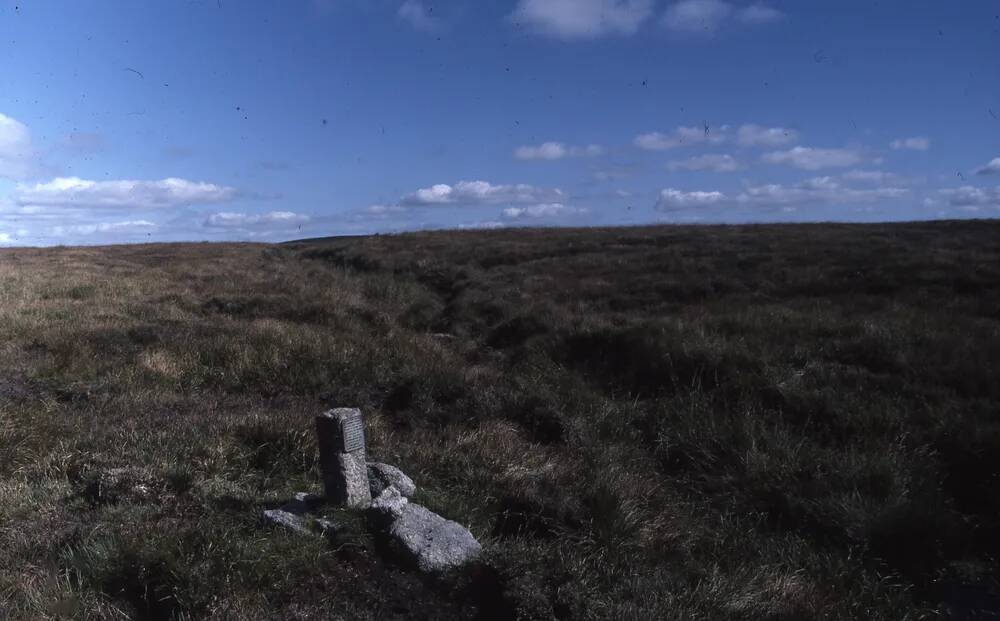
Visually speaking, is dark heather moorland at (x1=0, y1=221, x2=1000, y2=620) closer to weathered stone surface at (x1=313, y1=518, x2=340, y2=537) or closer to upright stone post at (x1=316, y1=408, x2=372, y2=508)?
weathered stone surface at (x1=313, y1=518, x2=340, y2=537)

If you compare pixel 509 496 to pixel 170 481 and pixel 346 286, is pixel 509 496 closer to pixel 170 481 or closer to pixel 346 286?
pixel 170 481

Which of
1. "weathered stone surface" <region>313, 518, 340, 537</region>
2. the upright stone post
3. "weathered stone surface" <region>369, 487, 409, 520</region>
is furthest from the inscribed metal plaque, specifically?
"weathered stone surface" <region>313, 518, 340, 537</region>

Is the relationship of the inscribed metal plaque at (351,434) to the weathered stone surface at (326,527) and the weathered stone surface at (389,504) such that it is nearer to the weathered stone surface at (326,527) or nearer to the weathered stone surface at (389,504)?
the weathered stone surface at (389,504)

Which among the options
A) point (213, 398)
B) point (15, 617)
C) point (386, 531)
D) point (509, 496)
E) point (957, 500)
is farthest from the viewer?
point (213, 398)

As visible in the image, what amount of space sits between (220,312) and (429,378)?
7531 millimetres

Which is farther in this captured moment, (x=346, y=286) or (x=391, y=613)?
(x=346, y=286)

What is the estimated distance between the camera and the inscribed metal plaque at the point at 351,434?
4848 mm

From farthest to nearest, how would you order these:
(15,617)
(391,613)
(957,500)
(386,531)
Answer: (957,500) → (386,531) → (391,613) → (15,617)

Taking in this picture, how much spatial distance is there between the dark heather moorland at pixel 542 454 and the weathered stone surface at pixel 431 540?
12 centimetres

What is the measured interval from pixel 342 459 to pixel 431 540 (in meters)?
0.95

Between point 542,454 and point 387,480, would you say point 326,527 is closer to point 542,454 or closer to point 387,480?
point 387,480

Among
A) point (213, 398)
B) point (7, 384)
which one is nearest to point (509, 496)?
point (213, 398)

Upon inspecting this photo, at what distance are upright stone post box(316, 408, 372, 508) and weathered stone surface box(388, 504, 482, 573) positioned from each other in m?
0.42

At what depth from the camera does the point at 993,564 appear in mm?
4984
